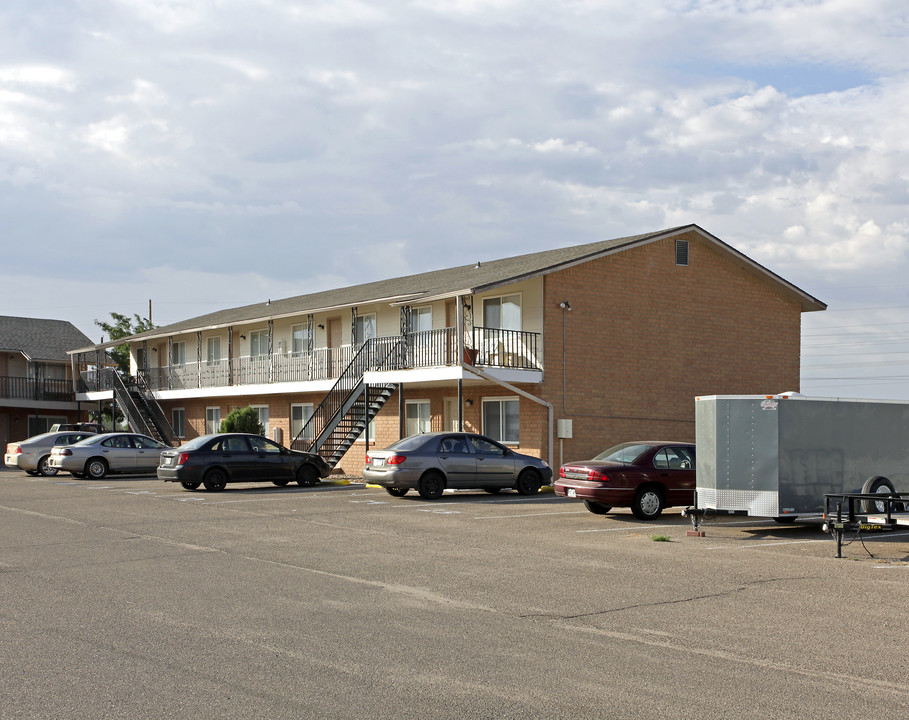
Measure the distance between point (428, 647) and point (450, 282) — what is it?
2480 cm

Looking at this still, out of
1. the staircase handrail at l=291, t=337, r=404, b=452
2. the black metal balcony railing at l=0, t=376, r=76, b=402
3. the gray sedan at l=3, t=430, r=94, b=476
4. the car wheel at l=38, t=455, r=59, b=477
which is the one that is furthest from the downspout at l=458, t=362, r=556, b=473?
the black metal balcony railing at l=0, t=376, r=76, b=402

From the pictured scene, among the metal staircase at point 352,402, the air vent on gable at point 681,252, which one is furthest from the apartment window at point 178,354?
the air vent on gable at point 681,252

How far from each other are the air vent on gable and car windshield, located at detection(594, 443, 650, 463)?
1343 cm

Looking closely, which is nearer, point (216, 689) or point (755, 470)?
point (216, 689)

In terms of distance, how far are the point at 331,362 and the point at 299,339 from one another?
5026mm

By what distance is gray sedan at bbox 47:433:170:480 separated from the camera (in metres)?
29.8

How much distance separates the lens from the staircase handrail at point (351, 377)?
98.0 ft

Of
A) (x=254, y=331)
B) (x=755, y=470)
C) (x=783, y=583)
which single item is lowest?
(x=783, y=583)

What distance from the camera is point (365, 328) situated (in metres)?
34.7

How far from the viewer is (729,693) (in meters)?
6.34

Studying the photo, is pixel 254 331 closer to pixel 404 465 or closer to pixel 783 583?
pixel 404 465

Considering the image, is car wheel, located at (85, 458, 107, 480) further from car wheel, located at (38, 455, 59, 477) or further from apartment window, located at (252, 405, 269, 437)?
apartment window, located at (252, 405, 269, 437)

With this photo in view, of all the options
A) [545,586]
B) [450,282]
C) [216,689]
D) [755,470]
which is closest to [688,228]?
[450,282]

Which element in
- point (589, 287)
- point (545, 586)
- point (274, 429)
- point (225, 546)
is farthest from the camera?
point (274, 429)
